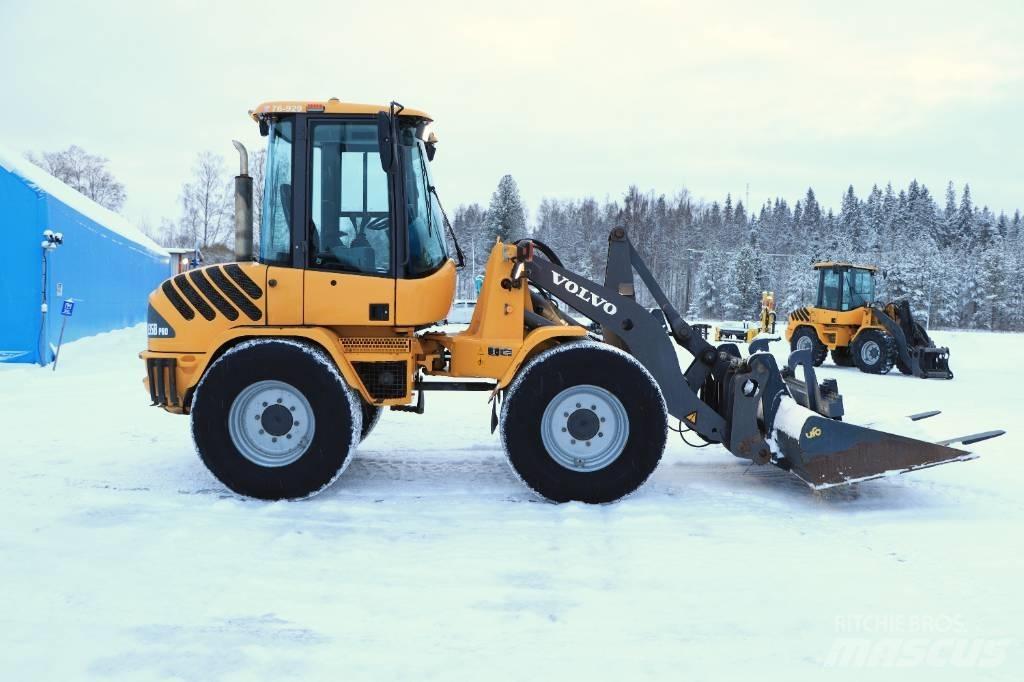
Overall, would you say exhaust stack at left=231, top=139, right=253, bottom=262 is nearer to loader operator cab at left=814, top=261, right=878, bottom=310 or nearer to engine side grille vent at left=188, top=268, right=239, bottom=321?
engine side grille vent at left=188, top=268, right=239, bottom=321

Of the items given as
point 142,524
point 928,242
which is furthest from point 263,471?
point 928,242

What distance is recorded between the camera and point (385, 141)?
5215 mm

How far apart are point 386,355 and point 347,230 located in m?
0.99

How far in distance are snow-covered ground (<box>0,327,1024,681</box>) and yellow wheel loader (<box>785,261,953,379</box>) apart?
432 inches

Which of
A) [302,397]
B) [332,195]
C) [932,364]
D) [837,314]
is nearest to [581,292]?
[332,195]

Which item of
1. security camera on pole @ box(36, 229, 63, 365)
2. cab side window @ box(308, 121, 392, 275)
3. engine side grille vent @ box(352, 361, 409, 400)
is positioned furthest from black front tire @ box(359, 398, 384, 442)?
security camera on pole @ box(36, 229, 63, 365)

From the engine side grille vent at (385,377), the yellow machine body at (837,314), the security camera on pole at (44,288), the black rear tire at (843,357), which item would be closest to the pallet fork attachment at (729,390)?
the engine side grille vent at (385,377)

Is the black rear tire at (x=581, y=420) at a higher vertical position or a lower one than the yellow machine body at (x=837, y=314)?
lower

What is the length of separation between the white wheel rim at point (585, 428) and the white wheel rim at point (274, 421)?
1778 millimetres

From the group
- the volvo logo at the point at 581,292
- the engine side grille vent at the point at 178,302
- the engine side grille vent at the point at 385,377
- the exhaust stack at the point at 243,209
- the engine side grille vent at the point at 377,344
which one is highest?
the exhaust stack at the point at 243,209

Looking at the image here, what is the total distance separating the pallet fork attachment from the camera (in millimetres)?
5375

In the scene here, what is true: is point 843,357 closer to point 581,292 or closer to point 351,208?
point 581,292

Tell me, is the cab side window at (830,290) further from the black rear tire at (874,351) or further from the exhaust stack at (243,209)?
the exhaust stack at (243,209)

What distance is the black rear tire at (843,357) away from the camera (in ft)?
64.5
